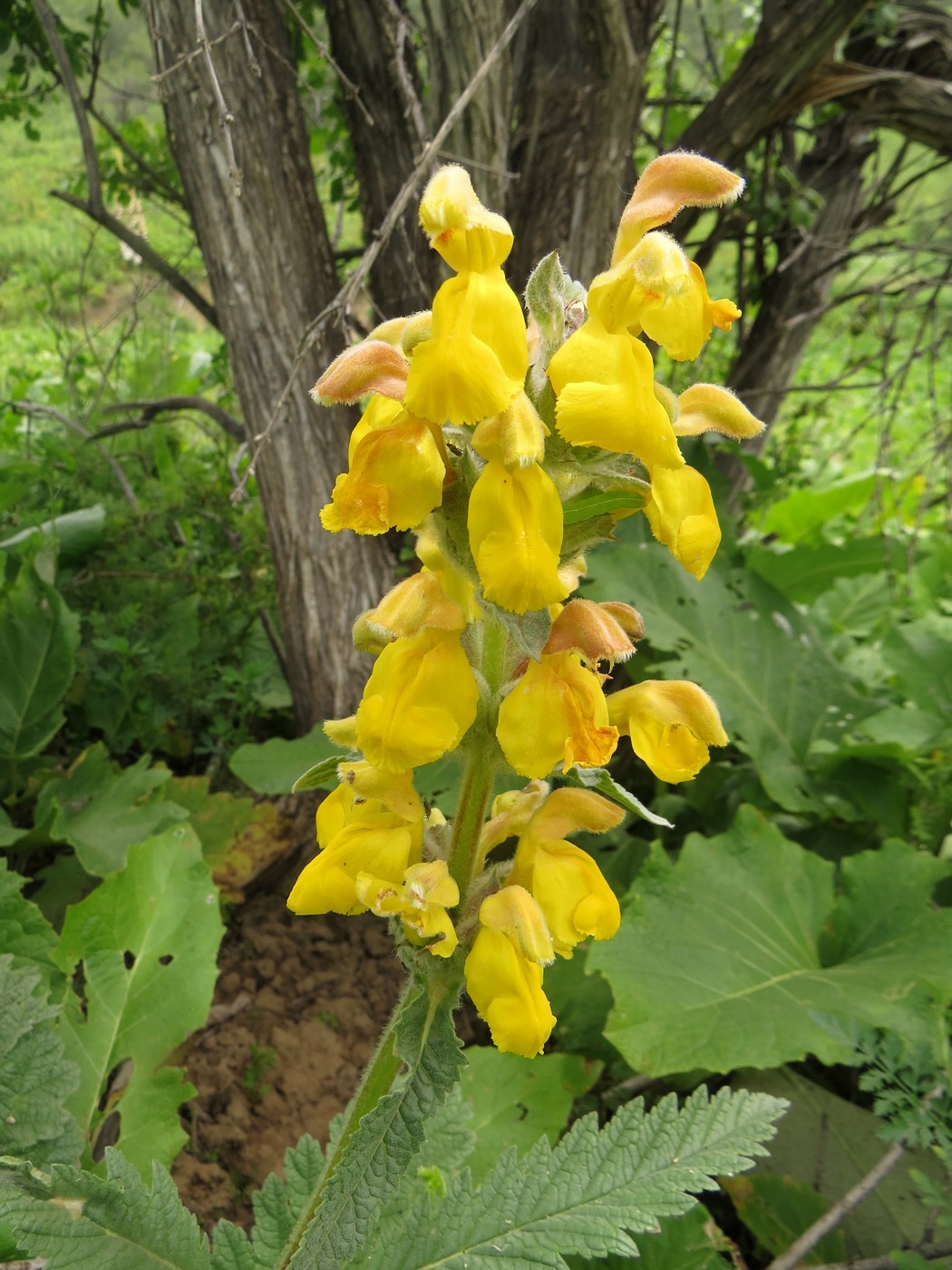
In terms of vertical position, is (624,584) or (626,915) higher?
(624,584)

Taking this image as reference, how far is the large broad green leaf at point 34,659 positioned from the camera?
7.66 ft

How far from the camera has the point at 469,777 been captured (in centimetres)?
108

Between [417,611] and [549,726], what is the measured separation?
7.3 inches

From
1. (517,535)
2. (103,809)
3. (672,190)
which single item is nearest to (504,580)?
(517,535)

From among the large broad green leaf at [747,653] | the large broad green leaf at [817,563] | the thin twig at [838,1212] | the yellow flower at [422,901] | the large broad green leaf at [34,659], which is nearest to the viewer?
the yellow flower at [422,901]

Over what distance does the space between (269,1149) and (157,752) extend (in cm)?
125

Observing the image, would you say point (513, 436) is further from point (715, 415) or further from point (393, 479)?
point (715, 415)

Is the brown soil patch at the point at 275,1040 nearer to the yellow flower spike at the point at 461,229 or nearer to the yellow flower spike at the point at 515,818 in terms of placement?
the yellow flower spike at the point at 515,818

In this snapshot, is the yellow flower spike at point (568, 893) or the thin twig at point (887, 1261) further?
the thin twig at point (887, 1261)

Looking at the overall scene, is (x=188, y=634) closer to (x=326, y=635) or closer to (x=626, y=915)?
(x=326, y=635)

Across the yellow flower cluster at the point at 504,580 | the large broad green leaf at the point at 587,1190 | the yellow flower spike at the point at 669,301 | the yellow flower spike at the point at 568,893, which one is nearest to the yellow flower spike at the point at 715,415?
the yellow flower cluster at the point at 504,580

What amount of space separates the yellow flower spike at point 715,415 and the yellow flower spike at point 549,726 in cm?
38

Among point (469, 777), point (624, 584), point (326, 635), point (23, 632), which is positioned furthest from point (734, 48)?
point (469, 777)

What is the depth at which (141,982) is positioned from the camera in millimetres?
1760
